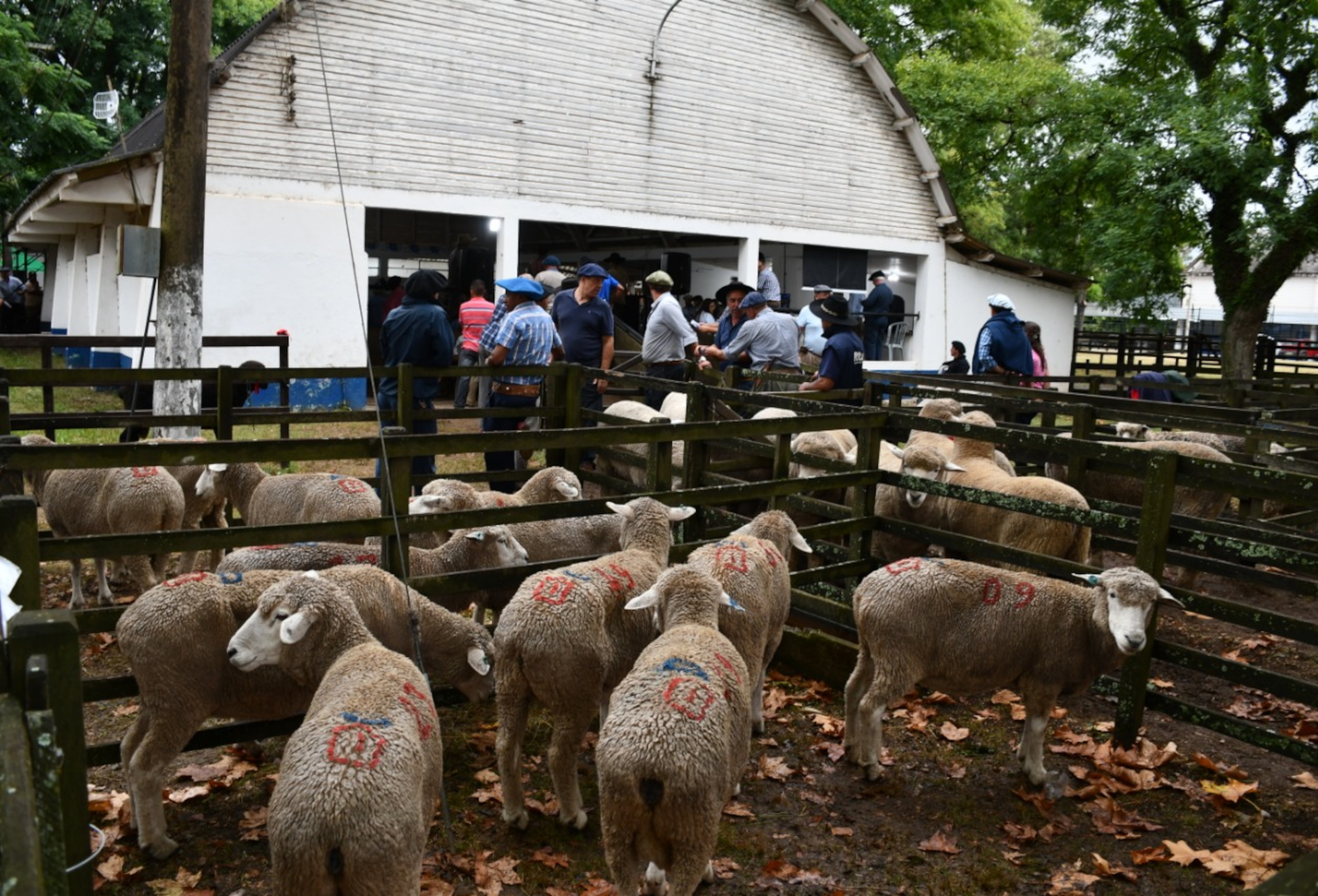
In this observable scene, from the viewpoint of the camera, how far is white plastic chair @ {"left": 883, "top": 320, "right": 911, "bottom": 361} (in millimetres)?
24234

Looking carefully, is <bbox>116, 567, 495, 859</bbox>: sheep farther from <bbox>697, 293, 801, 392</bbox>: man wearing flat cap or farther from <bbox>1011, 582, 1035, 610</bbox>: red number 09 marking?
<bbox>697, 293, 801, 392</bbox>: man wearing flat cap

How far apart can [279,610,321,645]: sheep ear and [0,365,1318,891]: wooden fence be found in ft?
2.18

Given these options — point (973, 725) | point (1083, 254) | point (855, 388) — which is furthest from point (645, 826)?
point (1083, 254)

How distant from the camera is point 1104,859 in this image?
14.3 ft

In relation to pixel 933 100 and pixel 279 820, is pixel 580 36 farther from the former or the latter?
pixel 279 820

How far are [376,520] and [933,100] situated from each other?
881 inches

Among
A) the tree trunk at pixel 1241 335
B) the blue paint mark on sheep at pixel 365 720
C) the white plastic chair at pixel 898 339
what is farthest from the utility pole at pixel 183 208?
the tree trunk at pixel 1241 335

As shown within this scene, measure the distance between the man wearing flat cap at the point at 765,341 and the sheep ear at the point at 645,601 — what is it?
6995mm

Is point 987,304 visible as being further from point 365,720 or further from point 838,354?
point 365,720

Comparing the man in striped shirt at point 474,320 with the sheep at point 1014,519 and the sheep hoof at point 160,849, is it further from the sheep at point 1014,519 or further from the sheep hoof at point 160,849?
the sheep hoof at point 160,849

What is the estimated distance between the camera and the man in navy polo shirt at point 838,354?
33.3ft

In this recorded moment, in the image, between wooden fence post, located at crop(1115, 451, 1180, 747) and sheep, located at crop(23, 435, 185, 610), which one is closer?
wooden fence post, located at crop(1115, 451, 1180, 747)

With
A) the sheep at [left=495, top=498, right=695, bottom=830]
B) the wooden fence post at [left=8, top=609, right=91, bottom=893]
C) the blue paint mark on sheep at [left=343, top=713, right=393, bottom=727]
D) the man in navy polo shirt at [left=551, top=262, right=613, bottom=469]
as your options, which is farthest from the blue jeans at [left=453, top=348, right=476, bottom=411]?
the wooden fence post at [left=8, top=609, right=91, bottom=893]

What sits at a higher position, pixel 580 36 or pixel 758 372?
pixel 580 36
